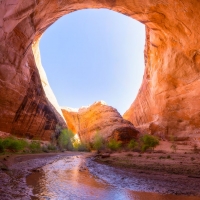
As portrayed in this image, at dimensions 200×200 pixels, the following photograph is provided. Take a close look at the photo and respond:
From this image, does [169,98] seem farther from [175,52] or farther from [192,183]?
[192,183]

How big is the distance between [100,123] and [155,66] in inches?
621

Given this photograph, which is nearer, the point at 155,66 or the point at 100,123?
the point at 155,66

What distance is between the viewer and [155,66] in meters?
31.5

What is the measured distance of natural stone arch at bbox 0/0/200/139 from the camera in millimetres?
20344

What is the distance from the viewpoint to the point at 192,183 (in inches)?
250

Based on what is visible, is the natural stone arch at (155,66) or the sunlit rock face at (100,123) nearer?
the natural stone arch at (155,66)

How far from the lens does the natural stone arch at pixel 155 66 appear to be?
2034cm

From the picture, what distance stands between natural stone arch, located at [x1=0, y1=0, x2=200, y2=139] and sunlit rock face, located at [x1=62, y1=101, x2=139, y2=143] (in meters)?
5.51

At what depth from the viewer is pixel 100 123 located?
133ft

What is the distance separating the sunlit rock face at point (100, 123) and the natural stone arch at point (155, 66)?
18.1ft

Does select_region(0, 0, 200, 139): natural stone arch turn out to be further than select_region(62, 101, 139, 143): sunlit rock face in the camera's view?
No

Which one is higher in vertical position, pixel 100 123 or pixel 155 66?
pixel 155 66

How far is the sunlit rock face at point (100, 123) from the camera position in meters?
33.3

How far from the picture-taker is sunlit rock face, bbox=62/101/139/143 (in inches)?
Result: 1310
